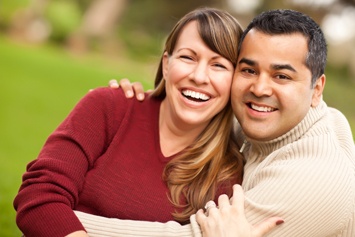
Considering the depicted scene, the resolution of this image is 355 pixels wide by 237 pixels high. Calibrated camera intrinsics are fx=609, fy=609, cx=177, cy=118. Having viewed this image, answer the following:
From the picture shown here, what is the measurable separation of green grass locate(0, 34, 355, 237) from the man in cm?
218

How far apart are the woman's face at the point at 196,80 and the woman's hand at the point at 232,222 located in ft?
1.58

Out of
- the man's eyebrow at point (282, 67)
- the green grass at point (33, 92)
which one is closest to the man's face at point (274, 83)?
the man's eyebrow at point (282, 67)

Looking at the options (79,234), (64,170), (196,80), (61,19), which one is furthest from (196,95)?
(61,19)

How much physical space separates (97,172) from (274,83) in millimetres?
874

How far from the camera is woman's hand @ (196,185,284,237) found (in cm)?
234

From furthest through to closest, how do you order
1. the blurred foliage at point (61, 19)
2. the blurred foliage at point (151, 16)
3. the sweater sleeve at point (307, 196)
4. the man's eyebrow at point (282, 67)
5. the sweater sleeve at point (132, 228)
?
the blurred foliage at point (151, 16) < the blurred foliage at point (61, 19) < the man's eyebrow at point (282, 67) < the sweater sleeve at point (132, 228) < the sweater sleeve at point (307, 196)

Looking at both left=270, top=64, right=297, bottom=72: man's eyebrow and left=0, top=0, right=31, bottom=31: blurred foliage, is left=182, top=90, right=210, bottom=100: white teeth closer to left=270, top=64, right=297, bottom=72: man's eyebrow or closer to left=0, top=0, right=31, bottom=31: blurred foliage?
left=270, top=64, right=297, bottom=72: man's eyebrow

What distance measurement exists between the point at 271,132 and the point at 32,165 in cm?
105

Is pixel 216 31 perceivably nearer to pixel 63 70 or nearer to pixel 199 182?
pixel 199 182

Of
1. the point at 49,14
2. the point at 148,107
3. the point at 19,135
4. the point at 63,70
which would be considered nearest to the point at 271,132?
the point at 148,107

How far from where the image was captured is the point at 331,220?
2371 millimetres

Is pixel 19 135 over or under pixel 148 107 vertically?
under

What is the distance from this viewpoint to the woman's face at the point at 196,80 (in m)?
2.75

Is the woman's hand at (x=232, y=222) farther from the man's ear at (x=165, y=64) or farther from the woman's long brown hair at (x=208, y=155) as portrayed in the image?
the man's ear at (x=165, y=64)
